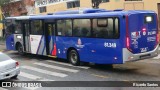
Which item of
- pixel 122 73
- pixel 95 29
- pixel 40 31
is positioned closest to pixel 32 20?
pixel 40 31

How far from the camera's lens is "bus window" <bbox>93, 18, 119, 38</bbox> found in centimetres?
1498

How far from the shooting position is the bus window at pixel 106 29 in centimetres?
1498

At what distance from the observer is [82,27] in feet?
56.6

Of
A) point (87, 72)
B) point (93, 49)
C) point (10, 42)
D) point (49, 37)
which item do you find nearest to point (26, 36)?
point (10, 42)

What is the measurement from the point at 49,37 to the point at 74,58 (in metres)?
2.67

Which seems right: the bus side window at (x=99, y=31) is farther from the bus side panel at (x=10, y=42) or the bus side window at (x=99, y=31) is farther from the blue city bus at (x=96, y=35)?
the bus side panel at (x=10, y=42)

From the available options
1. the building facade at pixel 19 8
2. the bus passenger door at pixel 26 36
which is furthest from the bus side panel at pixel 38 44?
the building facade at pixel 19 8

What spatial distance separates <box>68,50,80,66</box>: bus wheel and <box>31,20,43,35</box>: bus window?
3233mm

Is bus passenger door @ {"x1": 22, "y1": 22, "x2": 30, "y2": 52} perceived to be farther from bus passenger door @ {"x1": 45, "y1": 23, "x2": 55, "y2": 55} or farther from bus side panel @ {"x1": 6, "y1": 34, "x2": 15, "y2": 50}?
bus passenger door @ {"x1": 45, "y1": 23, "x2": 55, "y2": 55}

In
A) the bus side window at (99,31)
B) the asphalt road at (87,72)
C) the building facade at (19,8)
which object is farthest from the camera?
the building facade at (19,8)

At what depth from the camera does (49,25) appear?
2003 centimetres

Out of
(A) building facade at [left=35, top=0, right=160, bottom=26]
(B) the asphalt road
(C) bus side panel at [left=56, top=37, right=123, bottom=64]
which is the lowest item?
(B) the asphalt road

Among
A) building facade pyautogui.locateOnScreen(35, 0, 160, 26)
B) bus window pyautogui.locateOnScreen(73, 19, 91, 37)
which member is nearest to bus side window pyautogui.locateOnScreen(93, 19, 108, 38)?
bus window pyautogui.locateOnScreen(73, 19, 91, 37)

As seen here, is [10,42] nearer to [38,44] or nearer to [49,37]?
[38,44]
